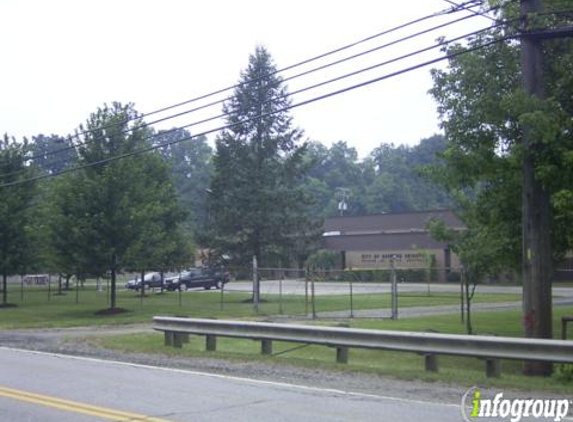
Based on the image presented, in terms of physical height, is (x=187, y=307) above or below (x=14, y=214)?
below

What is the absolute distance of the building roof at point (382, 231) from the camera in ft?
207

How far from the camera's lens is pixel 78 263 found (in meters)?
29.7

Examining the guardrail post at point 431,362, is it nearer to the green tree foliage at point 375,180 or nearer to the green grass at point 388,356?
the green grass at point 388,356

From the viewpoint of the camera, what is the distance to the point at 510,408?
371 inches

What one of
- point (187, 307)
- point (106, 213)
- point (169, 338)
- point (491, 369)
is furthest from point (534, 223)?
point (187, 307)

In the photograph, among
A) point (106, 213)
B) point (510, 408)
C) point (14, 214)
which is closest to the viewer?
point (510, 408)

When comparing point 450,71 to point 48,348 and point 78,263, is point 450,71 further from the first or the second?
point 78,263

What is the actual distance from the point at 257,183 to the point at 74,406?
32.5 m

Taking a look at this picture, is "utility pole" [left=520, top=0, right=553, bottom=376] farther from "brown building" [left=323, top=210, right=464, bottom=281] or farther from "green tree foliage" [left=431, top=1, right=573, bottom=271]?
"brown building" [left=323, top=210, right=464, bottom=281]

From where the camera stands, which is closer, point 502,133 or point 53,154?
point 502,133

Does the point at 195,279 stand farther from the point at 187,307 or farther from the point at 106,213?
the point at 106,213

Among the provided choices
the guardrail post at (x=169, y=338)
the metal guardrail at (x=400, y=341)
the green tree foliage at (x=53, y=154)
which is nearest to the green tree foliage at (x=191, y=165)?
the green tree foliage at (x=53, y=154)

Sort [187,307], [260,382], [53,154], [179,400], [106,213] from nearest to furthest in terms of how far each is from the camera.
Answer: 1. [179,400]
2. [260,382]
3. [106,213]
4. [187,307]
5. [53,154]

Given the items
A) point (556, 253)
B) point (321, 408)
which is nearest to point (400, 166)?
point (556, 253)
